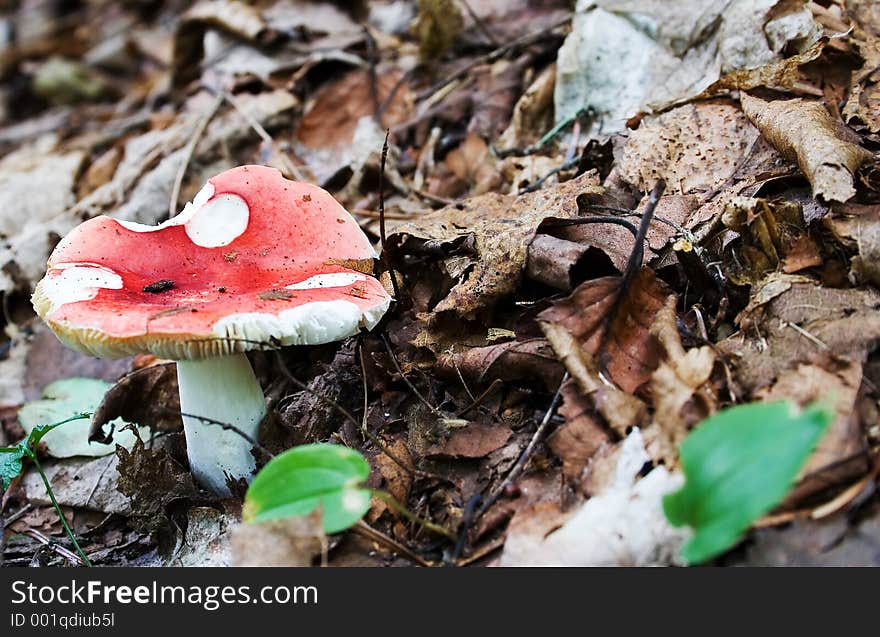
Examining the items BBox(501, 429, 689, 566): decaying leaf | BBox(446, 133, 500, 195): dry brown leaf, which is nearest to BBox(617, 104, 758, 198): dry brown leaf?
BBox(446, 133, 500, 195): dry brown leaf

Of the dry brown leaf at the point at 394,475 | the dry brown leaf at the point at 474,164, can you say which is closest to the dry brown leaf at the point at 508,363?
the dry brown leaf at the point at 394,475

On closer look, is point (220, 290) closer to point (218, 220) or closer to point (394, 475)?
point (218, 220)

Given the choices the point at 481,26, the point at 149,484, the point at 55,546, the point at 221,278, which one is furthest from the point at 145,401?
the point at 481,26

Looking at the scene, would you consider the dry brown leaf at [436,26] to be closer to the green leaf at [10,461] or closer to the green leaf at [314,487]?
the green leaf at [10,461]

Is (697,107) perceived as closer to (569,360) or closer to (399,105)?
(569,360)

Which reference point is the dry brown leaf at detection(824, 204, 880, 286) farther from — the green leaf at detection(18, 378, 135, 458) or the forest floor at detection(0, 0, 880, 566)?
the green leaf at detection(18, 378, 135, 458)

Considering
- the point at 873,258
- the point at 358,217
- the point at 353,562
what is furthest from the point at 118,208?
the point at 873,258

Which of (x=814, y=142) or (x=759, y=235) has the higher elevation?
(x=814, y=142)
